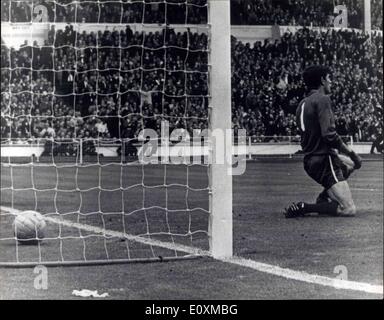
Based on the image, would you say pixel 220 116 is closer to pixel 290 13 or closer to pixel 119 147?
pixel 119 147

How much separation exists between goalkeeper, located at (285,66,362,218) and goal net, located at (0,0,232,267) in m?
1.25

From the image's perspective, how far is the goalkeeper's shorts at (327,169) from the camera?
8617 millimetres

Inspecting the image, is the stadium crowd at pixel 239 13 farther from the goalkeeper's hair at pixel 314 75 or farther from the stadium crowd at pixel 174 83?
the goalkeeper's hair at pixel 314 75

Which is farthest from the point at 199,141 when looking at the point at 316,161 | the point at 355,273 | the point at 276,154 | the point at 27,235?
the point at 355,273

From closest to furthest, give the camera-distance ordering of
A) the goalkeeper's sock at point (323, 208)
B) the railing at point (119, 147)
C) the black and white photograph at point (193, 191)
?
1. the black and white photograph at point (193, 191)
2. the goalkeeper's sock at point (323, 208)
3. the railing at point (119, 147)

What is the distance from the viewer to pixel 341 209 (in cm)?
862

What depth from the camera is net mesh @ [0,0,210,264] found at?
7.52 meters

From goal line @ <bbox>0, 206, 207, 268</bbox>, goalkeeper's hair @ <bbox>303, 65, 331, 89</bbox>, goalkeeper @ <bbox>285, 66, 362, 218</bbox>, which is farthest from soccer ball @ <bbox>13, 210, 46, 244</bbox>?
goalkeeper's hair @ <bbox>303, 65, 331, 89</bbox>

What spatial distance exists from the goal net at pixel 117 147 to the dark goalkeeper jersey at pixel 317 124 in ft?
4.27

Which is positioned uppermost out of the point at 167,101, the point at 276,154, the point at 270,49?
the point at 270,49

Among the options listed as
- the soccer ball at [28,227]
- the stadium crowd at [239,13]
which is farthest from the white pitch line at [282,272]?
the stadium crowd at [239,13]

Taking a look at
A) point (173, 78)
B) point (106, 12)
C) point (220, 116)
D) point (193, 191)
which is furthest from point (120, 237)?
point (106, 12)
